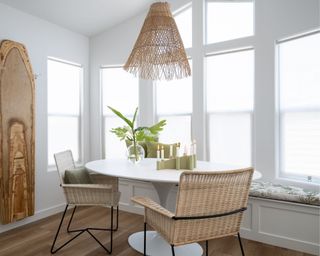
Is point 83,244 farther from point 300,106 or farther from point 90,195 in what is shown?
point 300,106

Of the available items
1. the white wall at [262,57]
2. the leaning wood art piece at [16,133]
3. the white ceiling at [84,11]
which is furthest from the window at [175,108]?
the leaning wood art piece at [16,133]

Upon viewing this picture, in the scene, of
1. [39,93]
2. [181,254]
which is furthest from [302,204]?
[39,93]

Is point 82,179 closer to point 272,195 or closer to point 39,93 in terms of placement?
point 39,93

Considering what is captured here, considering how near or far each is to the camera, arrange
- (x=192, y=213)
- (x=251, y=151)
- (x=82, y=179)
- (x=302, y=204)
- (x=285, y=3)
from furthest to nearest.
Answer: (x=251, y=151) < (x=285, y=3) < (x=82, y=179) < (x=302, y=204) < (x=192, y=213)

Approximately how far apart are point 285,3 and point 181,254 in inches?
116

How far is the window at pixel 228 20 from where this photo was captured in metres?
3.33

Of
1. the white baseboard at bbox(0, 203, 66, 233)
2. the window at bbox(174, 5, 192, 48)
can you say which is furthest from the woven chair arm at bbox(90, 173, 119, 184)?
the window at bbox(174, 5, 192, 48)

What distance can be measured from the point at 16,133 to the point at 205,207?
248cm

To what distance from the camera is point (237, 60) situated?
341cm

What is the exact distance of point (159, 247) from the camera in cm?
254

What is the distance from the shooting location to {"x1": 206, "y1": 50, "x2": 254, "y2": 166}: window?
3.33 meters

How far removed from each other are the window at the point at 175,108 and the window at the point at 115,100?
0.49 m

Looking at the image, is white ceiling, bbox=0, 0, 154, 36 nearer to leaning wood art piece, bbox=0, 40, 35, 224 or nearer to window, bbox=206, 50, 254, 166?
leaning wood art piece, bbox=0, 40, 35, 224

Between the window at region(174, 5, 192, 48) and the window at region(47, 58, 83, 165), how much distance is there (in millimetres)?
1739
